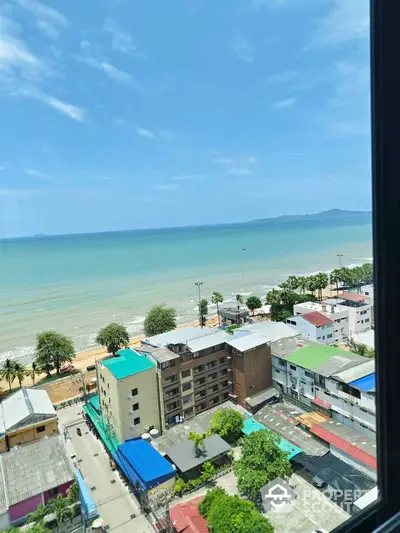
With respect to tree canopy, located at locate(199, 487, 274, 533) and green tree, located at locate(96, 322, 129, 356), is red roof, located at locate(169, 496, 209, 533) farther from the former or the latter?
green tree, located at locate(96, 322, 129, 356)

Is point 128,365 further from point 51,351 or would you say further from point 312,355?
point 312,355

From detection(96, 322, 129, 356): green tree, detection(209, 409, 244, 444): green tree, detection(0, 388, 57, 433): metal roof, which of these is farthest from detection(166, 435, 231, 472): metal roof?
detection(96, 322, 129, 356): green tree

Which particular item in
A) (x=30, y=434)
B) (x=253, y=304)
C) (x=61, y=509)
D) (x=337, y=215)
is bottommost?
(x=253, y=304)

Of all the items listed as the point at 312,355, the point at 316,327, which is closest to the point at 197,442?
the point at 312,355

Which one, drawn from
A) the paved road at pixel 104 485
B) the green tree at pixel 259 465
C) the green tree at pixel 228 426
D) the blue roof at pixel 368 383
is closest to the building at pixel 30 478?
the paved road at pixel 104 485

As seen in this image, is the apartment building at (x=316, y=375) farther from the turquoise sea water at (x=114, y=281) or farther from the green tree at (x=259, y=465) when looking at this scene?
the turquoise sea water at (x=114, y=281)

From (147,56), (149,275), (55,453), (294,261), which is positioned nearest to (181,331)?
(55,453)
